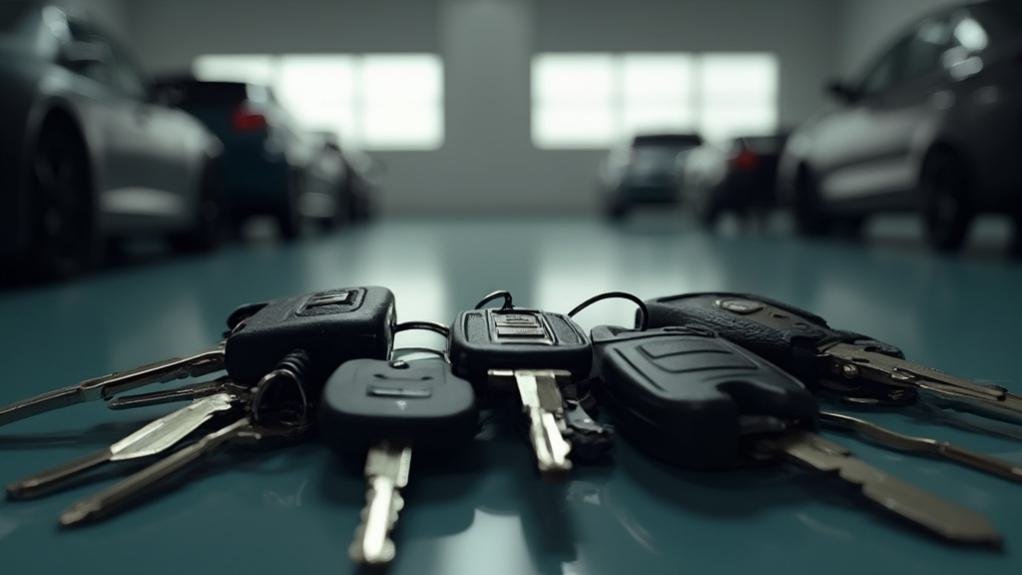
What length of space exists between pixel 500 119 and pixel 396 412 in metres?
16.6

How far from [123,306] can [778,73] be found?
1678cm

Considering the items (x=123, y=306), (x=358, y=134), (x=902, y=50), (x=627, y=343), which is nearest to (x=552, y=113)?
(x=358, y=134)

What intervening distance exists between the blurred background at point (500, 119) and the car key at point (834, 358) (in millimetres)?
3012

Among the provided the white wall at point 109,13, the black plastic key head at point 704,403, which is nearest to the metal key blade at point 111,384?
the black plastic key head at point 704,403

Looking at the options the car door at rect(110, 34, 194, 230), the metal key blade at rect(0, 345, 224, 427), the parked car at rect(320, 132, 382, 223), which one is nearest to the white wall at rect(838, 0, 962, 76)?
the parked car at rect(320, 132, 382, 223)

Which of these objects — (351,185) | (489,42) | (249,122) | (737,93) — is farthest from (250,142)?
(737,93)

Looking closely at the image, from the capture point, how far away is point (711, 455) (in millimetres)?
963

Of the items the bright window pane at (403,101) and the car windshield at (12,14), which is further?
the bright window pane at (403,101)

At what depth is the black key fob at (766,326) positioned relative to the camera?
1336 millimetres

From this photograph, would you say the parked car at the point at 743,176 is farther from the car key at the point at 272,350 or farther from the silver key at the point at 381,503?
the silver key at the point at 381,503

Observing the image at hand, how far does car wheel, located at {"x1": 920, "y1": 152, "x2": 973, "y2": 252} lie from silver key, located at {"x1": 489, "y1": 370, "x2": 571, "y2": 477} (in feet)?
13.8

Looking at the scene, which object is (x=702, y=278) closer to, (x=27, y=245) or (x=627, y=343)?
(x=627, y=343)

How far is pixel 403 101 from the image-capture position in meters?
17.1

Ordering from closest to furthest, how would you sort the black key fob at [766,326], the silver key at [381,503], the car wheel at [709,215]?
the silver key at [381,503] < the black key fob at [766,326] < the car wheel at [709,215]
